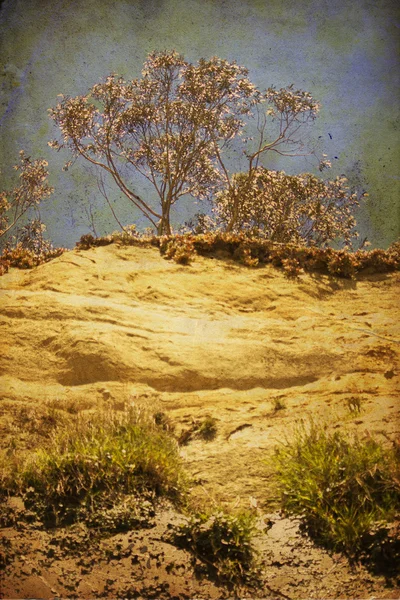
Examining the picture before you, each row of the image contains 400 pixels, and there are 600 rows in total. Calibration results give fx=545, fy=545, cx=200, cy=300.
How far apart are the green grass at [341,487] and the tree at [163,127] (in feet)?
27.0

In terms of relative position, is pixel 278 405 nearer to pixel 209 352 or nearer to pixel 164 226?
pixel 209 352

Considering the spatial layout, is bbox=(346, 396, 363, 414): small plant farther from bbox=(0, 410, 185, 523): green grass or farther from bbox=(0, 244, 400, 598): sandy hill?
bbox=(0, 410, 185, 523): green grass

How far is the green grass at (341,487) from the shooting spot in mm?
5457

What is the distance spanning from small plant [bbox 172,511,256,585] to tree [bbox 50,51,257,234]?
28.6 feet

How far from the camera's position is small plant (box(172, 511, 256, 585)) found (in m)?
5.23

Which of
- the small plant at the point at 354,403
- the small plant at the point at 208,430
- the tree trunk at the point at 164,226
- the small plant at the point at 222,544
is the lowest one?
the small plant at the point at 222,544

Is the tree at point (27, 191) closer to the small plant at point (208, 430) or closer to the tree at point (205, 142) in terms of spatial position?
the tree at point (205, 142)

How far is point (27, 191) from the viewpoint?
34.5ft

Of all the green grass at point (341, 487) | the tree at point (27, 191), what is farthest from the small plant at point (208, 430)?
the tree at point (27, 191)

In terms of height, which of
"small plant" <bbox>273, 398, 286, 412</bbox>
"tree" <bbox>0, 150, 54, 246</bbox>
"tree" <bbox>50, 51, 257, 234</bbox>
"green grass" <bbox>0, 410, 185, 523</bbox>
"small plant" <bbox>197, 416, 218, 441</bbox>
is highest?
"tree" <bbox>50, 51, 257, 234</bbox>

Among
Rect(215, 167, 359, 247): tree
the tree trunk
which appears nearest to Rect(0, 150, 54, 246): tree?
the tree trunk

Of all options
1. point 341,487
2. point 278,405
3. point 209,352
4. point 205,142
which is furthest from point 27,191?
point 341,487

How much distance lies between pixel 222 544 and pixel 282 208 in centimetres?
1292

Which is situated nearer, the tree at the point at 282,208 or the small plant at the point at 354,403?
the small plant at the point at 354,403
